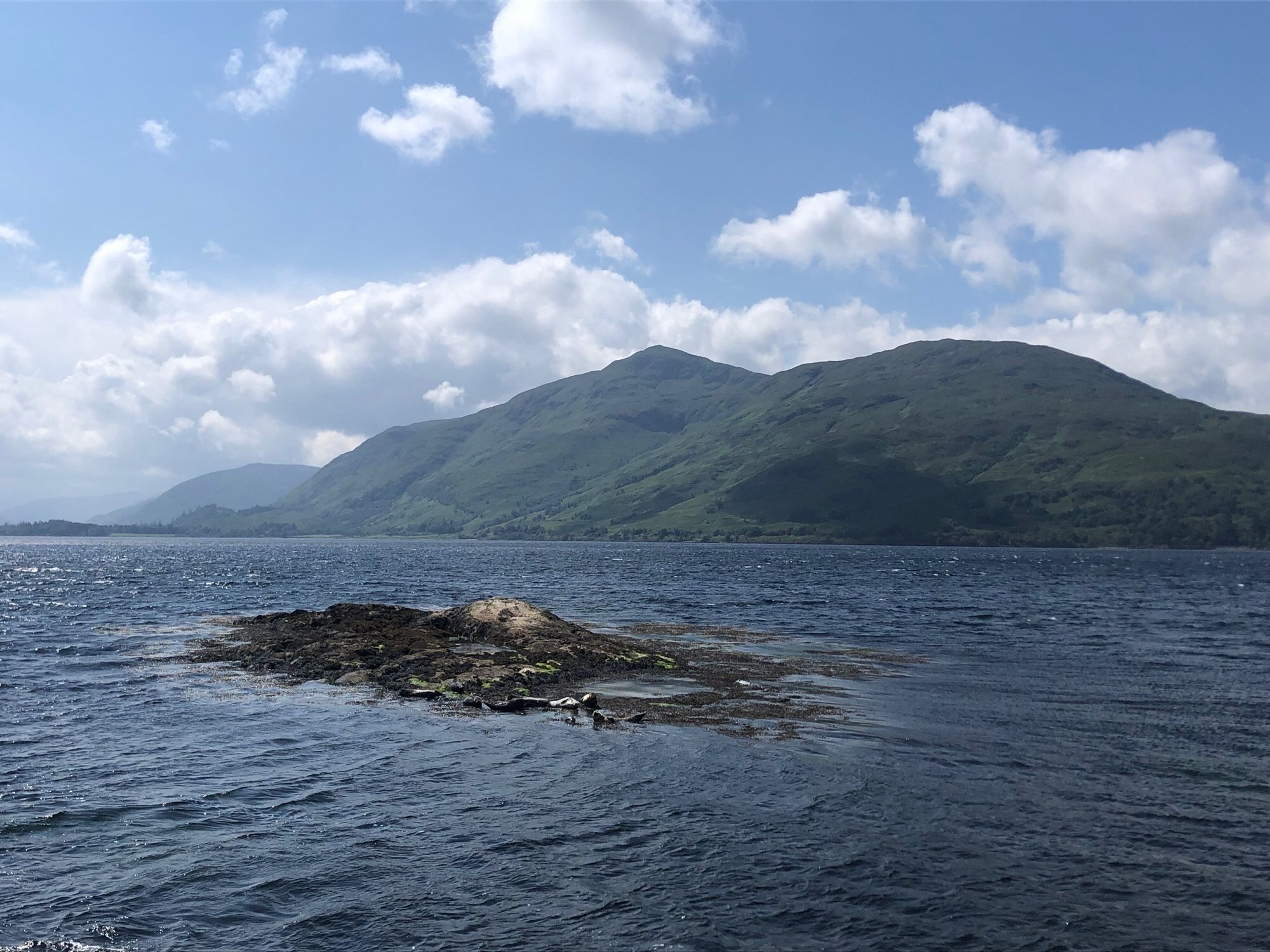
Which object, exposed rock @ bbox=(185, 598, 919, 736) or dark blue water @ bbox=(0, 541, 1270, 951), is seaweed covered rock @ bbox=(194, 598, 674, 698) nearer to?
exposed rock @ bbox=(185, 598, 919, 736)

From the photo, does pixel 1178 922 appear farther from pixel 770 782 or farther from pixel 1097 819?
pixel 770 782

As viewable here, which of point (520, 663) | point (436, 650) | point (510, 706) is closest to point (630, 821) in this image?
point (510, 706)

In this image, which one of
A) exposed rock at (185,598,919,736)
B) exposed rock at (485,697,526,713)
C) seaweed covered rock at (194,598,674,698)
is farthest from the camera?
seaweed covered rock at (194,598,674,698)

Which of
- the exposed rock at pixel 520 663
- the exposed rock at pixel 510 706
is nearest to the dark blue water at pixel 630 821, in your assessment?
the exposed rock at pixel 510 706

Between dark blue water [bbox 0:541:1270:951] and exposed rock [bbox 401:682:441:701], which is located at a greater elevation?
dark blue water [bbox 0:541:1270:951]

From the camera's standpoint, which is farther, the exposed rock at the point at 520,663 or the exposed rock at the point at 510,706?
the exposed rock at the point at 520,663

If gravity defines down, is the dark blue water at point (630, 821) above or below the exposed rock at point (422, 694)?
above

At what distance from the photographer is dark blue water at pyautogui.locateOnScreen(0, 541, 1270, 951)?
53.4 ft

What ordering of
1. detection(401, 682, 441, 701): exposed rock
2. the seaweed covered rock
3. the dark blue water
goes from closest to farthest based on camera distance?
the dark blue water
detection(401, 682, 441, 701): exposed rock
the seaweed covered rock

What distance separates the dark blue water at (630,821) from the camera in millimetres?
16281

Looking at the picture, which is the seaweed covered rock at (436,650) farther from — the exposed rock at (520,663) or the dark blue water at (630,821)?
the dark blue water at (630,821)

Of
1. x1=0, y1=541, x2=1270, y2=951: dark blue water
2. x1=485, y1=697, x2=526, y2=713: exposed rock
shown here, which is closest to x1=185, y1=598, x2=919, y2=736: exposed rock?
x1=485, y1=697, x2=526, y2=713: exposed rock

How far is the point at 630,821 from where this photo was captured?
72.9 ft

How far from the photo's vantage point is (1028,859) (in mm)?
19781
